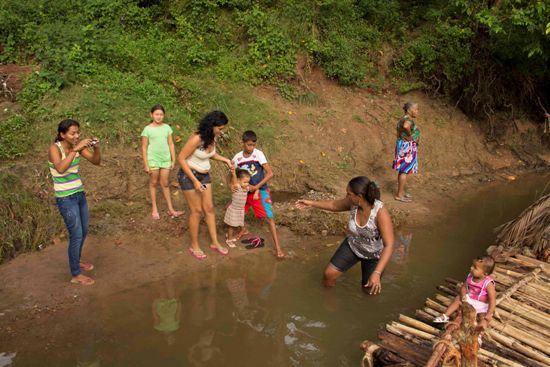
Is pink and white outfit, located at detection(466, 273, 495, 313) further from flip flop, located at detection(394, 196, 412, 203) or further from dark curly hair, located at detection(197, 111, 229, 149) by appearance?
flip flop, located at detection(394, 196, 412, 203)

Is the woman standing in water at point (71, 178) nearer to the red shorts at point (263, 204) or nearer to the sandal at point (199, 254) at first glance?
the sandal at point (199, 254)

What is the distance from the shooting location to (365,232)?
4906 mm

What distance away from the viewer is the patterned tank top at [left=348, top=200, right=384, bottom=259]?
4812 mm

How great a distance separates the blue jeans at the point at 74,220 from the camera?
5.02m

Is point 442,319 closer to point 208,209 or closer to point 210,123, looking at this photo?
point 208,209

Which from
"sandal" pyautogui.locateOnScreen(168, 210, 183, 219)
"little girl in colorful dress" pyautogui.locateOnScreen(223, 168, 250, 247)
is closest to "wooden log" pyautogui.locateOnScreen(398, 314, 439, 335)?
"little girl in colorful dress" pyautogui.locateOnScreen(223, 168, 250, 247)

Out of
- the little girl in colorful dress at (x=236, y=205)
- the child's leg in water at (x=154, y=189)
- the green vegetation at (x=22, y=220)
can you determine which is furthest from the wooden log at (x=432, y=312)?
the green vegetation at (x=22, y=220)

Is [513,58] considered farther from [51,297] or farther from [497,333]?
[51,297]

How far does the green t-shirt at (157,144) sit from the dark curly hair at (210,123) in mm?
1127

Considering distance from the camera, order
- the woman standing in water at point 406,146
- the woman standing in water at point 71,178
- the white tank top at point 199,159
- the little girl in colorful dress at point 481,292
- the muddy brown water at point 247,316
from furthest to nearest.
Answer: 1. the woman standing in water at point 406,146
2. the white tank top at point 199,159
3. the woman standing in water at point 71,178
4. the muddy brown water at point 247,316
5. the little girl in colorful dress at point 481,292

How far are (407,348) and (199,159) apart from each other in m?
2.95

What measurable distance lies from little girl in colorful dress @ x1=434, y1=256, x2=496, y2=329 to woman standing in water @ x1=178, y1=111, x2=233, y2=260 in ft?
9.07

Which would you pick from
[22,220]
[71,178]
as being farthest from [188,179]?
[22,220]

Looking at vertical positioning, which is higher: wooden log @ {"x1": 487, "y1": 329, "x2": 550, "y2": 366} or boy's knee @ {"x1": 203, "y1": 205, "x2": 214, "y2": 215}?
boy's knee @ {"x1": 203, "y1": 205, "x2": 214, "y2": 215}
